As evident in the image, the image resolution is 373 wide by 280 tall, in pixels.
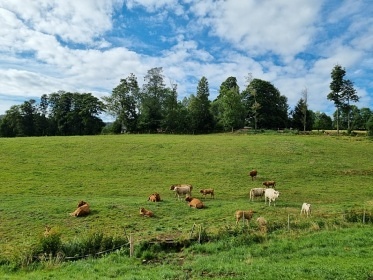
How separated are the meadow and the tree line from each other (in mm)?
31568

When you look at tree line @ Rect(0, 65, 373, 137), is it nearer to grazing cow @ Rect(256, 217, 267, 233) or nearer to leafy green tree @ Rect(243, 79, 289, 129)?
leafy green tree @ Rect(243, 79, 289, 129)

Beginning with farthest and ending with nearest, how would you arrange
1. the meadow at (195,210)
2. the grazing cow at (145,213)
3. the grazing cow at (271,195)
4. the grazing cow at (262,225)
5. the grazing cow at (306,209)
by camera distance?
1. the grazing cow at (271,195)
2. the grazing cow at (306,209)
3. the grazing cow at (145,213)
4. the grazing cow at (262,225)
5. the meadow at (195,210)

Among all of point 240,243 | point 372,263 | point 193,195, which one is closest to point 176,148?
point 193,195

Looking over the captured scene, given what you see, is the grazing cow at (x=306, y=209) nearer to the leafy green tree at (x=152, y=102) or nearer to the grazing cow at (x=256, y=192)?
the grazing cow at (x=256, y=192)

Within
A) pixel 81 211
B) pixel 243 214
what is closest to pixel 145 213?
pixel 81 211

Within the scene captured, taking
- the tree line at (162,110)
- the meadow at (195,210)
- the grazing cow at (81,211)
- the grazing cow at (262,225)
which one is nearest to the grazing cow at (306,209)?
the meadow at (195,210)

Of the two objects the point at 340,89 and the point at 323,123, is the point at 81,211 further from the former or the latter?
the point at 323,123

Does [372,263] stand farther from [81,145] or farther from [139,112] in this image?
[139,112]

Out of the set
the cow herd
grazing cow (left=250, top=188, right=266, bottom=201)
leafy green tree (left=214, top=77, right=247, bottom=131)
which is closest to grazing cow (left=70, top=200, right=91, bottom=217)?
the cow herd

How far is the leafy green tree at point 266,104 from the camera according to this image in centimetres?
9688

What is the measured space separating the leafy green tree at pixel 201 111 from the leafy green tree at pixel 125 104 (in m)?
15.6

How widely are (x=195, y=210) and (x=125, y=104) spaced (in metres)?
73.6

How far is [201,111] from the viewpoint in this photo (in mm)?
92812

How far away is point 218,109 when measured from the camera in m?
96.9
